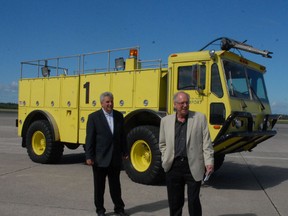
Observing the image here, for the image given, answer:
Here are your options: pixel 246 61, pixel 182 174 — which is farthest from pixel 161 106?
pixel 182 174

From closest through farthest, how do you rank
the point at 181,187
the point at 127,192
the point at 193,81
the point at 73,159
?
the point at 181,187 < the point at 127,192 < the point at 193,81 < the point at 73,159

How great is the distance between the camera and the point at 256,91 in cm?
897

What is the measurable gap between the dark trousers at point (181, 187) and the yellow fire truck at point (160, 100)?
302 centimetres

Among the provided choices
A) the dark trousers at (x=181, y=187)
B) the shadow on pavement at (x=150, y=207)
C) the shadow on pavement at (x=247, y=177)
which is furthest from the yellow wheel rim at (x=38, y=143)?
the dark trousers at (x=181, y=187)

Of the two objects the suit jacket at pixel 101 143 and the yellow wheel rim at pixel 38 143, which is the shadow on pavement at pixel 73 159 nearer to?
the yellow wheel rim at pixel 38 143

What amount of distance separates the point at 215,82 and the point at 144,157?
2294 mm

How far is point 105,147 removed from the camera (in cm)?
572

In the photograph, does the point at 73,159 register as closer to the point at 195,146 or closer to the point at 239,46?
the point at 239,46

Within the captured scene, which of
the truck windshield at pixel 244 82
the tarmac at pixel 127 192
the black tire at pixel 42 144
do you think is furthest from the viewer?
the black tire at pixel 42 144

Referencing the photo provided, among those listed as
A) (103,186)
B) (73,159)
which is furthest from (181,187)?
(73,159)

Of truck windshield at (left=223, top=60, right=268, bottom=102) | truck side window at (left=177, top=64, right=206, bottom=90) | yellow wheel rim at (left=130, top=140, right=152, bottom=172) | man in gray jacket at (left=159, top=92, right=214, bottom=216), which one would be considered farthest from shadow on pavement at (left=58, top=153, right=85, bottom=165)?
man in gray jacket at (left=159, top=92, right=214, bottom=216)

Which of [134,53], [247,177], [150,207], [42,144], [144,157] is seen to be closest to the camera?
[150,207]

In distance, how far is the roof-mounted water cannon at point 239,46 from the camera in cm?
830

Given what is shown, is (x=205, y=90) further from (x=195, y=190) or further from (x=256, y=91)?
(x=195, y=190)
